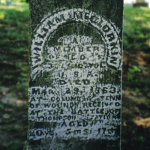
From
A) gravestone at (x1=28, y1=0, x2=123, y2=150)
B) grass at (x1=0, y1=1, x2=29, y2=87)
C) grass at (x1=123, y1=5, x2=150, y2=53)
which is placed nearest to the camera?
gravestone at (x1=28, y1=0, x2=123, y2=150)

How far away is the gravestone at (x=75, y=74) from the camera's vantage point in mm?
1846

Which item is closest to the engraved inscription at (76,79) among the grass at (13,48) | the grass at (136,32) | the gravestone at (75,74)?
the gravestone at (75,74)

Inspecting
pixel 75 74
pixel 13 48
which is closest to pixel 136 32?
pixel 13 48

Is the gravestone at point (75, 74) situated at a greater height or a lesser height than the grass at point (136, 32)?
lesser

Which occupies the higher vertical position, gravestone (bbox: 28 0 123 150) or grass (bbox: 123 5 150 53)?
Result: grass (bbox: 123 5 150 53)

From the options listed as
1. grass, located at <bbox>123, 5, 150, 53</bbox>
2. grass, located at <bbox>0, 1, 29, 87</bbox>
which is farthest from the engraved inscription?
grass, located at <bbox>123, 5, 150, 53</bbox>

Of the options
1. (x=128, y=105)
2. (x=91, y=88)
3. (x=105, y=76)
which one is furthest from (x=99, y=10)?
(x=128, y=105)

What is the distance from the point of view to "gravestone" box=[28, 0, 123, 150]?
1846 millimetres

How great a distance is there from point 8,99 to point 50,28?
100 inches

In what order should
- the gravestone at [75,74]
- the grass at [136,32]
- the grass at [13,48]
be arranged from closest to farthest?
the gravestone at [75,74], the grass at [13,48], the grass at [136,32]

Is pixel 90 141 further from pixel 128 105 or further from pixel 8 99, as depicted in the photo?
pixel 8 99

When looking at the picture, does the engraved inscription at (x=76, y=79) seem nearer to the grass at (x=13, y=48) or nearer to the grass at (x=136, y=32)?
the grass at (x=13, y=48)

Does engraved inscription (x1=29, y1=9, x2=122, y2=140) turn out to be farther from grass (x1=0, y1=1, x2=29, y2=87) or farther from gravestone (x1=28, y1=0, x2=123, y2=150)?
grass (x1=0, y1=1, x2=29, y2=87)

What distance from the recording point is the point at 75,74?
1977 millimetres
